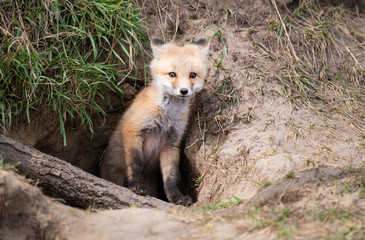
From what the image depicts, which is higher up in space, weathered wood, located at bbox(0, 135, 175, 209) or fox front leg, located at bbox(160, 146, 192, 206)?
weathered wood, located at bbox(0, 135, 175, 209)

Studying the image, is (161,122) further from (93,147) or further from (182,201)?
(93,147)

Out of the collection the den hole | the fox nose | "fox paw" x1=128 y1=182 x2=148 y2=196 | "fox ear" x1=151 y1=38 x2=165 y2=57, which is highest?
"fox ear" x1=151 y1=38 x2=165 y2=57

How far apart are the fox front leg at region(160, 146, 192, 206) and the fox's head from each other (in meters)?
0.84

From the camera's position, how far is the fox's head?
4.62 metres

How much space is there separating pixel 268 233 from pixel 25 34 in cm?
330

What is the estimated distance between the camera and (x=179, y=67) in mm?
4727

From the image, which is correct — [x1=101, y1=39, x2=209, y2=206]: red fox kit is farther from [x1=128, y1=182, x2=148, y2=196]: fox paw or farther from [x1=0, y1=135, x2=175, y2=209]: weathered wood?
[x1=0, y1=135, x2=175, y2=209]: weathered wood

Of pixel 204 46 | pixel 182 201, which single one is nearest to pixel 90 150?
pixel 182 201

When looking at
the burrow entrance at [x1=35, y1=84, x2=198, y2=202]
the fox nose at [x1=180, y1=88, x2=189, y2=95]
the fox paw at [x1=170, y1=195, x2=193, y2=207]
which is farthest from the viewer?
the burrow entrance at [x1=35, y1=84, x2=198, y2=202]

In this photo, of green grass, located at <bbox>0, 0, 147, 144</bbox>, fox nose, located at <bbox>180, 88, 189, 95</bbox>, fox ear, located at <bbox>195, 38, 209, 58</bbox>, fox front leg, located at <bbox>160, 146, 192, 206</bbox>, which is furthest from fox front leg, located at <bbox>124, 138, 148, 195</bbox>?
fox ear, located at <bbox>195, 38, 209, 58</bbox>

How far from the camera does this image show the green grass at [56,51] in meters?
4.16

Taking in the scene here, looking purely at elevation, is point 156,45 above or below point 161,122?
above

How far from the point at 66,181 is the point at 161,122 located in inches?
59.6

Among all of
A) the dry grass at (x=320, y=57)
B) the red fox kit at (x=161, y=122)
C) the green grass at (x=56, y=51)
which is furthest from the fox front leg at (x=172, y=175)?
the dry grass at (x=320, y=57)
